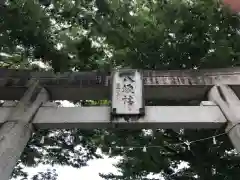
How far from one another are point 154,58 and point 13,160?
11.4ft

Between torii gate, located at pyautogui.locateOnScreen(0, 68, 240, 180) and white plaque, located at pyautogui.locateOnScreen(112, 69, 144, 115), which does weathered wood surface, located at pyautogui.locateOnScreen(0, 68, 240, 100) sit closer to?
torii gate, located at pyautogui.locateOnScreen(0, 68, 240, 180)

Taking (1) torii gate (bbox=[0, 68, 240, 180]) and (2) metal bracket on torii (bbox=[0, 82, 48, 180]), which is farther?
(1) torii gate (bbox=[0, 68, 240, 180])

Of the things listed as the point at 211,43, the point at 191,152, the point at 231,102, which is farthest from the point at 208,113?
the point at 191,152

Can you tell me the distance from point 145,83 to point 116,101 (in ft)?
2.53

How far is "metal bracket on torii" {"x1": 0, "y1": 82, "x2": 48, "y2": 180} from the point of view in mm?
3876

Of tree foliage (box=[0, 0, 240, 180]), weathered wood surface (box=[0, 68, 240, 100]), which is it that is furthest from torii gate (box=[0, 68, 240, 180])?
tree foliage (box=[0, 0, 240, 180])

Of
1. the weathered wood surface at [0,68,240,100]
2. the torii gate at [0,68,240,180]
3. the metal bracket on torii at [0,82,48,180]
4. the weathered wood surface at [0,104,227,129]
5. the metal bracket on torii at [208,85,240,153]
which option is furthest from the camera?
the weathered wood surface at [0,68,240,100]

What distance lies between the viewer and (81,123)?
4.83m

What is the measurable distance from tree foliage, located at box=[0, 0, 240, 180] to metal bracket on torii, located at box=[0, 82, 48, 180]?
0.61 meters

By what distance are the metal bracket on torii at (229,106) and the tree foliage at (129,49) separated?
0.80 meters

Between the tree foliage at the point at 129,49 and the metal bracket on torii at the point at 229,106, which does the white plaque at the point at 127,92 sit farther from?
the metal bracket on torii at the point at 229,106

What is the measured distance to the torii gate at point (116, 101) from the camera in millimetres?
4578

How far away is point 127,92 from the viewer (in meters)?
5.11

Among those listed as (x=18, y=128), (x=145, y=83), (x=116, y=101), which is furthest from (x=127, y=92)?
(x=18, y=128)
